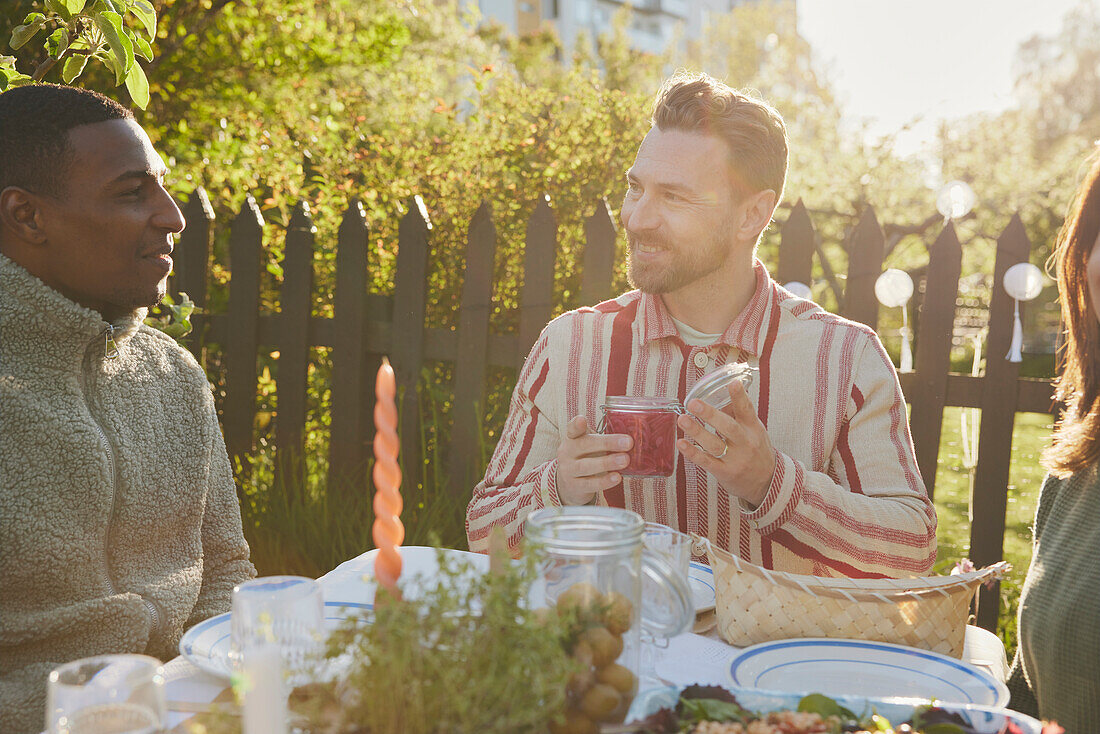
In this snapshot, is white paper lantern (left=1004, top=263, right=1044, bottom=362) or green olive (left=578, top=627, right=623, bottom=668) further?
white paper lantern (left=1004, top=263, right=1044, bottom=362)

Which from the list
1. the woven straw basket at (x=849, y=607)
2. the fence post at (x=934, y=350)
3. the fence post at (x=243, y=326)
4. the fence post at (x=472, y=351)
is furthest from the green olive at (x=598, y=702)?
the fence post at (x=243, y=326)

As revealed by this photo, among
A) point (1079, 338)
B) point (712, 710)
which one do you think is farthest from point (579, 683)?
point (1079, 338)

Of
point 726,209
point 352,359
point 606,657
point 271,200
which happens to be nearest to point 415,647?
point 606,657

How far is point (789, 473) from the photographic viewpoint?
1.95 m

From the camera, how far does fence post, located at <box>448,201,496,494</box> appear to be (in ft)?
12.4

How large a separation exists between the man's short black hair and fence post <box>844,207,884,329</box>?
2.61 meters

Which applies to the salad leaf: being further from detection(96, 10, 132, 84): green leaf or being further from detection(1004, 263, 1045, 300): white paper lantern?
detection(1004, 263, 1045, 300): white paper lantern

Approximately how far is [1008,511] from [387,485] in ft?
25.4

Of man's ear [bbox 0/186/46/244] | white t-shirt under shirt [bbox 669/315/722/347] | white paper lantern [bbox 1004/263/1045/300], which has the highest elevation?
white paper lantern [bbox 1004/263/1045/300]

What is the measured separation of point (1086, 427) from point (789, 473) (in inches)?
22.7

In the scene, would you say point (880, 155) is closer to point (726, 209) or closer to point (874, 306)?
point (874, 306)

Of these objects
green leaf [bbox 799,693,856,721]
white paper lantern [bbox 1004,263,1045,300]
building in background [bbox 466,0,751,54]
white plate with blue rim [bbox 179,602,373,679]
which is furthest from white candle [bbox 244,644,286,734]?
building in background [bbox 466,0,751,54]

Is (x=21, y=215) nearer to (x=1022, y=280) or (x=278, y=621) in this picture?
(x=278, y=621)

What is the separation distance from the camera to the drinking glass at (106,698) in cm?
89
